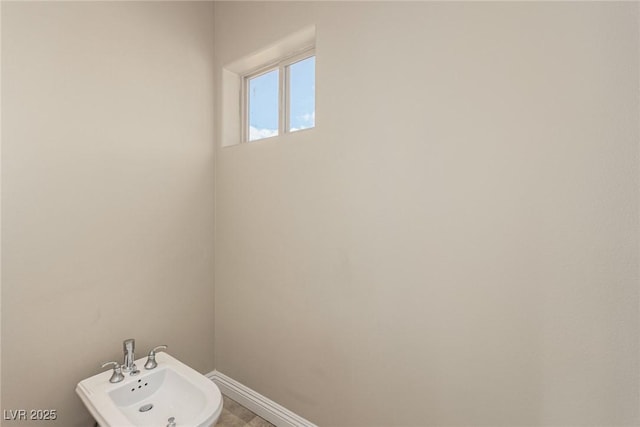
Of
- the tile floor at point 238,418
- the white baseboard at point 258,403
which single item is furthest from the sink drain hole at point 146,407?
the white baseboard at point 258,403

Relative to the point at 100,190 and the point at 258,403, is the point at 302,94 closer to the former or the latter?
the point at 100,190

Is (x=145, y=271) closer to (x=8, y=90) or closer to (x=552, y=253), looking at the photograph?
(x=8, y=90)

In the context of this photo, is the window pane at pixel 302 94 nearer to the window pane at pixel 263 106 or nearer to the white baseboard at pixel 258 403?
the window pane at pixel 263 106

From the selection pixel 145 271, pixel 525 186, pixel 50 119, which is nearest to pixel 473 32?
pixel 525 186

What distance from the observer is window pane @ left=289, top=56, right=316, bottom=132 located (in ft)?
6.06

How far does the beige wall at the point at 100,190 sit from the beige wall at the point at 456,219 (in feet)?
1.62

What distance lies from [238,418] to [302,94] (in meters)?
1.94

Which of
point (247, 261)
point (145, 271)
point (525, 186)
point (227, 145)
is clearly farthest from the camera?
point (227, 145)

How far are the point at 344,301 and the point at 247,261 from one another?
2.39 ft

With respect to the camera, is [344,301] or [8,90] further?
[344,301]

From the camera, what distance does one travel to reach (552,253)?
3.39 feet

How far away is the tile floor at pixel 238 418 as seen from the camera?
1.84 metres

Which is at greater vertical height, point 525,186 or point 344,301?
point 525,186

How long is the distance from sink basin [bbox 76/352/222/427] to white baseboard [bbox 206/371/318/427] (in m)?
0.53
